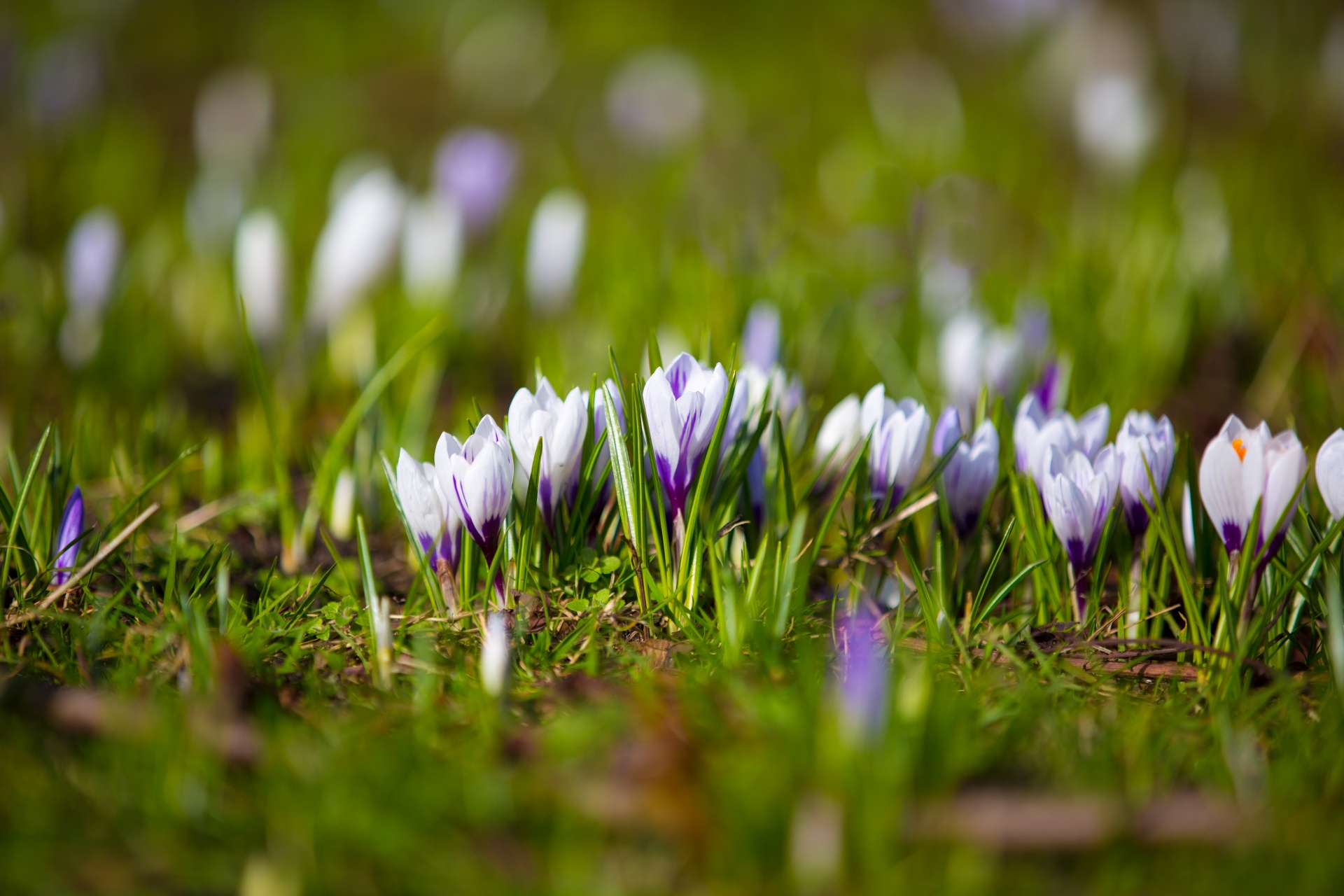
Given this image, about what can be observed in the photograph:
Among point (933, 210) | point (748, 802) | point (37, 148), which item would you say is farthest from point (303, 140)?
point (748, 802)

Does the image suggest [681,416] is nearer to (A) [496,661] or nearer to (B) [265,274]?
(A) [496,661]

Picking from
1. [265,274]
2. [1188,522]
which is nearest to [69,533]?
[265,274]

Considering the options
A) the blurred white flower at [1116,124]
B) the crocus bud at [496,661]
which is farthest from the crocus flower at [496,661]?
the blurred white flower at [1116,124]

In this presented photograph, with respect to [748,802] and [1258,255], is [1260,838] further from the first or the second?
[1258,255]

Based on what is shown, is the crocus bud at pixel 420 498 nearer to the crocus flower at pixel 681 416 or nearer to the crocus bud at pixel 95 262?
the crocus flower at pixel 681 416

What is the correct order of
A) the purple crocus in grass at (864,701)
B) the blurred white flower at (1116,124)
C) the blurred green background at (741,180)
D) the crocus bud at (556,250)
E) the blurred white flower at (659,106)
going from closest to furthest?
the purple crocus in grass at (864,701), the blurred green background at (741,180), the crocus bud at (556,250), the blurred white flower at (1116,124), the blurred white flower at (659,106)

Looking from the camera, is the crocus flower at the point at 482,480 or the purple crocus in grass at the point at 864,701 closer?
the purple crocus in grass at the point at 864,701
